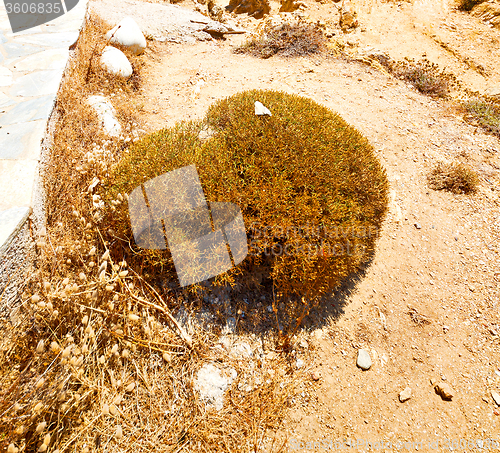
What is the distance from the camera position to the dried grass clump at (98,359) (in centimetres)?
210

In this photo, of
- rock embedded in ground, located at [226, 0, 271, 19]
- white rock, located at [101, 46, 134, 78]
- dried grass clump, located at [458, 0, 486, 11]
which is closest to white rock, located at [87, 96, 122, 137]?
white rock, located at [101, 46, 134, 78]

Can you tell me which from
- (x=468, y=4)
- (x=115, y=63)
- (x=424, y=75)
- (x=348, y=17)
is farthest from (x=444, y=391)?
(x=468, y=4)

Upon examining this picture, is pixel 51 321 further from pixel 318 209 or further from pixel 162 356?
pixel 318 209

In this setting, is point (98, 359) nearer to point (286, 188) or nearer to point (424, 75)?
point (286, 188)

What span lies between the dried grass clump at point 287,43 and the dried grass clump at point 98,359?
283 inches

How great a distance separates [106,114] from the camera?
462cm

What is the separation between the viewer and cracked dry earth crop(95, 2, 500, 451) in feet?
9.77

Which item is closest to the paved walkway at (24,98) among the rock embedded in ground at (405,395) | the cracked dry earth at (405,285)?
the cracked dry earth at (405,285)

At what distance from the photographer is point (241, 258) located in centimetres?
315

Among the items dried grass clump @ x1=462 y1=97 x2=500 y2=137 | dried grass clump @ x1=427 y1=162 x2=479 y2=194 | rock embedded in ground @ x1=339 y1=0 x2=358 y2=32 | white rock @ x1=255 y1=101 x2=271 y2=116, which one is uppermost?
rock embedded in ground @ x1=339 y1=0 x2=358 y2=32

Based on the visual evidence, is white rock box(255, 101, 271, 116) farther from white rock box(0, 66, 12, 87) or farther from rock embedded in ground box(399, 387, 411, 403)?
rock embedded in ground box(399, 387, 411, 403)

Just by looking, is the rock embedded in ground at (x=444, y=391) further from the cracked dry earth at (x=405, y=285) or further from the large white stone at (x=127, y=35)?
the large white stone at (x=127, y=35)

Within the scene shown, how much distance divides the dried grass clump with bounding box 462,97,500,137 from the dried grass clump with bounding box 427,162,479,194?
216 centimetres

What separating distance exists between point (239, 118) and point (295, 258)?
2.34 meters
